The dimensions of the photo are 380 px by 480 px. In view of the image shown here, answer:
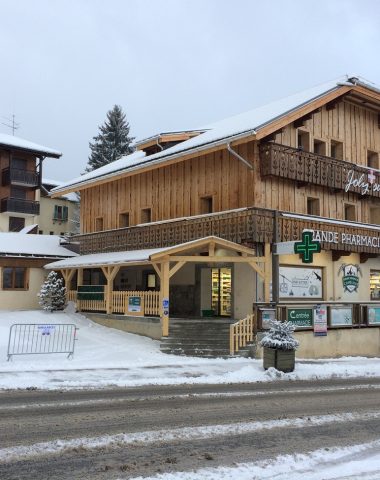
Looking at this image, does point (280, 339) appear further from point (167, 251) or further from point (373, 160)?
point (373, 160)

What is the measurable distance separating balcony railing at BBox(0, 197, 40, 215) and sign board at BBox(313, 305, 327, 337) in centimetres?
3128

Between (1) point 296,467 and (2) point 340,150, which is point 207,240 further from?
(1) point 296,467

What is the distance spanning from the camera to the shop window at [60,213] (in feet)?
179

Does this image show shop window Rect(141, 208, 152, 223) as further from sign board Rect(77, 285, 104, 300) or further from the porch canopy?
sign board Rect(77, 285, 104, 300)

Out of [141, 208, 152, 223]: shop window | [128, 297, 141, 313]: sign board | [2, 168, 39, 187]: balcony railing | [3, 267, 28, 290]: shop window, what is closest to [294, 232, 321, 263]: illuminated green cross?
[128, 297, 141, 313]: sign board

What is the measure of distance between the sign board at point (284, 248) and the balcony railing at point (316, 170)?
115 inches

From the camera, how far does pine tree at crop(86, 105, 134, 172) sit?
59.8m

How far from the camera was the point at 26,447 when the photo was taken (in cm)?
754

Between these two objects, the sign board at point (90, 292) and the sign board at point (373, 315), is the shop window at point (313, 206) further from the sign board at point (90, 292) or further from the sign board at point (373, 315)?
the sign board at point (90, 292)

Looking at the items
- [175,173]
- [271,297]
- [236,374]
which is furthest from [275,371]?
[175,173]

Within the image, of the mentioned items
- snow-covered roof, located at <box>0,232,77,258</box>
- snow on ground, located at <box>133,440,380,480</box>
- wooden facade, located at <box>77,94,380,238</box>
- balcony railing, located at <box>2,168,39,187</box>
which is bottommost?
snow on ground, located at <box>133,440,380,480</box>

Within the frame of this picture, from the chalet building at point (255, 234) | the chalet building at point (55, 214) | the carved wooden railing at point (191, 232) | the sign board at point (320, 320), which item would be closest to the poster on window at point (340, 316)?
the chalet building at point (255, 234)

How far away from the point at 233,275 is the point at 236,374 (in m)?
7.37

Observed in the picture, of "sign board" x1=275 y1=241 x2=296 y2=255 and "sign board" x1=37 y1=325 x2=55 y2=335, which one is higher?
"sign board" x1=275 y1=241 x2=296 y2=255
